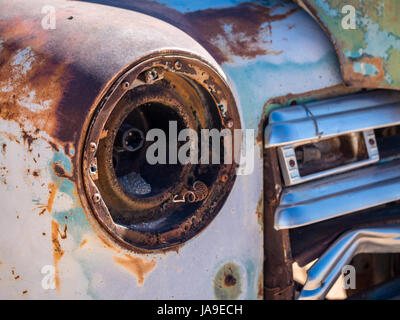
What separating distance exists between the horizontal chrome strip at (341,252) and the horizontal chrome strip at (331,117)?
337 millimetres

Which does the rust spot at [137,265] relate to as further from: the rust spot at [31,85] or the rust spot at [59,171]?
the rust spot at [31,85]

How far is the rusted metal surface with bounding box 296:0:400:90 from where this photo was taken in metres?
1.82

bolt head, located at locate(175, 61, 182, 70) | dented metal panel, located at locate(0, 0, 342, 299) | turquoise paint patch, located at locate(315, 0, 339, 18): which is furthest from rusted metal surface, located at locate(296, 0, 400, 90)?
bolt head, located at locate(175, 61, 182, 70)

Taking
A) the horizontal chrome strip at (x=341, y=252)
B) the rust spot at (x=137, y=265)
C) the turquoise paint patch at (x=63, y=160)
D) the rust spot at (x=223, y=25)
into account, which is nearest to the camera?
the turquoise paint patch at (x=63, y=160)

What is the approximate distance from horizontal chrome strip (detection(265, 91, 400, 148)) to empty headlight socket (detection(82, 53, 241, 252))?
0.46 ft

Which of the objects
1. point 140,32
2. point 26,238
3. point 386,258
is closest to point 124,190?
point 26,238

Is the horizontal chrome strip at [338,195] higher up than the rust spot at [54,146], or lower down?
lower down

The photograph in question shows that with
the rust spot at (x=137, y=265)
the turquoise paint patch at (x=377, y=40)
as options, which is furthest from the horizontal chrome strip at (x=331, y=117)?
the rust spot at (x=137, y=265)

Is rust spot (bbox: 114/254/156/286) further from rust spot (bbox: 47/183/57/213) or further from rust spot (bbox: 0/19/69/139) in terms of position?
rust spot (bbox: 0/19/69/139)

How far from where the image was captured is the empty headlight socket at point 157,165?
1373mm

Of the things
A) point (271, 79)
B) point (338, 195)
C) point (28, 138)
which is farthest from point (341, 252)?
point (28, 138)

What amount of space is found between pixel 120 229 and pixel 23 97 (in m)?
0.38
